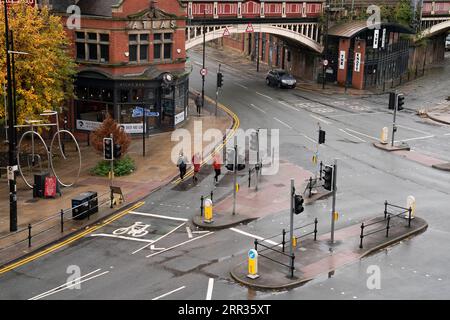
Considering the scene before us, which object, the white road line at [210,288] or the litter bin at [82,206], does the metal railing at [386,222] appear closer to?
the white road line at [210,288]

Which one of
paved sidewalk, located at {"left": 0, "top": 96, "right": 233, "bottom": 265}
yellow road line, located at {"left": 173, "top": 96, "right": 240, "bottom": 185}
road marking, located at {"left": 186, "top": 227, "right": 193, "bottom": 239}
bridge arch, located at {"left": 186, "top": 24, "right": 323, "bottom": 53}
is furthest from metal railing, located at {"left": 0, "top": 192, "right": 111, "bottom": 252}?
bridge arch, located at {"left": 186, "top": 24, "right": 323, "bottom": 53}

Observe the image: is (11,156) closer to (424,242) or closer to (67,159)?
(67,159)

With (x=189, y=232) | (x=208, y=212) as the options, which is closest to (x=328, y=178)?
(x=208, y=212)

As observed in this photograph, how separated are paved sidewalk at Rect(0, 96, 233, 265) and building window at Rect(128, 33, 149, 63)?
5.71 meters

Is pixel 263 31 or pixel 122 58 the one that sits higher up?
pixel 263 31

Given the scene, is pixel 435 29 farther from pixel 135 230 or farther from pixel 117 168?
pixel 135 230

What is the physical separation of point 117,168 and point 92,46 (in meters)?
12.8

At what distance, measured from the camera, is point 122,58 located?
4784 centimetres

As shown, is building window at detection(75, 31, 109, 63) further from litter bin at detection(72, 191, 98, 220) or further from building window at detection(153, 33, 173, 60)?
litter bin at detection(72, 191, 98, 220)

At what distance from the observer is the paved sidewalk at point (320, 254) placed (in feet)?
79.1

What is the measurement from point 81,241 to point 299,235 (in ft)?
30.5

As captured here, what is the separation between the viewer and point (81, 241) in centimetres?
2908

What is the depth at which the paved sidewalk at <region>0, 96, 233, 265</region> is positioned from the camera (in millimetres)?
29203

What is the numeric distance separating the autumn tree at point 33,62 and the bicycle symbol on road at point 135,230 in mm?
11362
